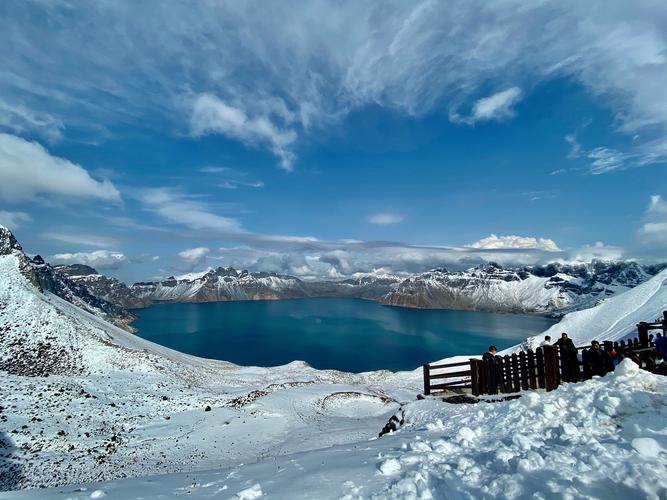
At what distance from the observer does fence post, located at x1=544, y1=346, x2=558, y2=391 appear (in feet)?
44.5

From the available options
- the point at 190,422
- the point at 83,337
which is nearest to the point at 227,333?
the point at 83,337

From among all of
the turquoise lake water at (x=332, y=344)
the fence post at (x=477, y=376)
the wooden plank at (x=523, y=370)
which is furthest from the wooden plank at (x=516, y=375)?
the turquoise lake water at (x=332, y=344)

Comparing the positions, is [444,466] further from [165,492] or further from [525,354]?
[525,354]

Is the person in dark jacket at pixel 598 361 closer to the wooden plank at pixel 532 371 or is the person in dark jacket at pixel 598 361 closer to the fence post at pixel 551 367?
the fence post at pixel 551 367

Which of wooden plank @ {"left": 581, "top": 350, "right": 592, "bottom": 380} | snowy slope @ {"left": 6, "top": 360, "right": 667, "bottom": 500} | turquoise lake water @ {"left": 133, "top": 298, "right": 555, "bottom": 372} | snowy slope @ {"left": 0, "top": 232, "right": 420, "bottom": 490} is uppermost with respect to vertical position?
wooden plank @ {"left": 581, "top": 350, "right": 592, "bottom": 380}

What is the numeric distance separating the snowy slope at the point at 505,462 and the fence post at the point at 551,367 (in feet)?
14.2

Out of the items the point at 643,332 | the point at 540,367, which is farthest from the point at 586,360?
the point at 643,332

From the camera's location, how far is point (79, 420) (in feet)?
74.3

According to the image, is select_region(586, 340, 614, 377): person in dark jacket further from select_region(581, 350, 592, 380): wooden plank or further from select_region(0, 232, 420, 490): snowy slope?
select_region(0, 232, 420, 490): snowy slope

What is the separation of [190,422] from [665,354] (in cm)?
2591

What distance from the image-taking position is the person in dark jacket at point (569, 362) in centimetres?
1334

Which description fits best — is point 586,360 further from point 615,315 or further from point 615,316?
point 615,315

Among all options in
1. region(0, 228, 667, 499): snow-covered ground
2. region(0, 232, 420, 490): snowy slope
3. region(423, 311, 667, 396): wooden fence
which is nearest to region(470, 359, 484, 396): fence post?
region(423, 311, 667, 396): wooden fence

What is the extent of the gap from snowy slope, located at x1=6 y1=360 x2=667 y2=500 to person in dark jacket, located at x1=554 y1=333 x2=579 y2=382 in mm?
4254
